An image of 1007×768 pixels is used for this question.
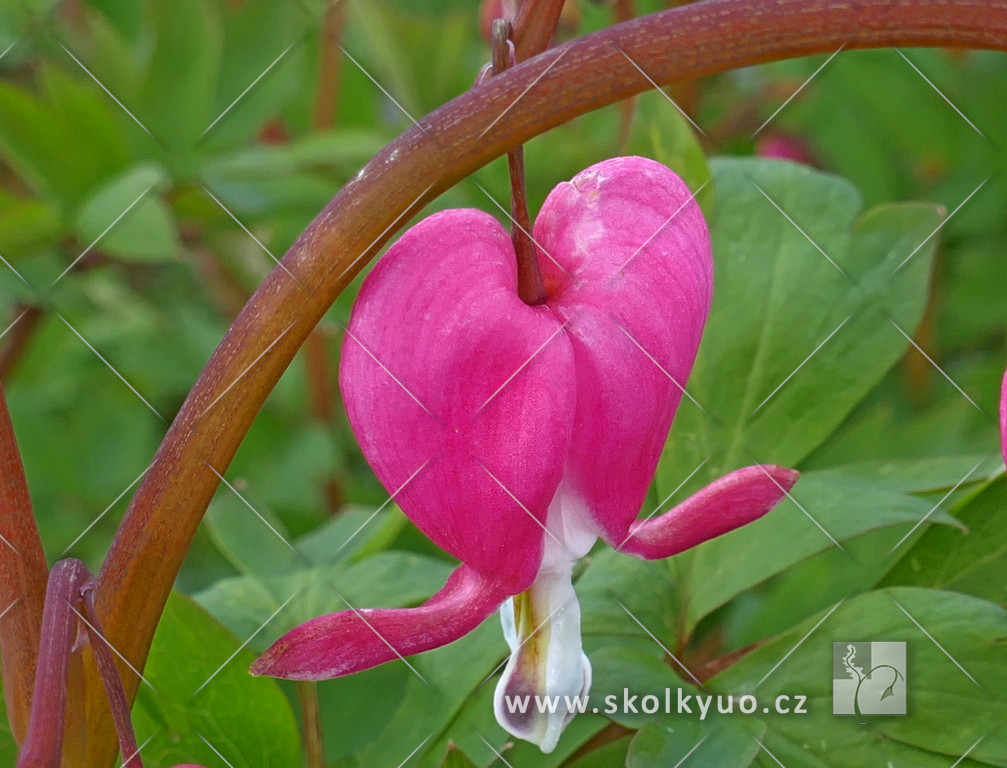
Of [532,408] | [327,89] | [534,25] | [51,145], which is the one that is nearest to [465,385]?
[532,408]

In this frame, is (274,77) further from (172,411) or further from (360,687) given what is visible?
(360,687)

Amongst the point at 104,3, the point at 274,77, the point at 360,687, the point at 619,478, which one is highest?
the point at 104,3

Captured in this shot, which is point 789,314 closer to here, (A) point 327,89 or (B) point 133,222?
(B) point 133,222

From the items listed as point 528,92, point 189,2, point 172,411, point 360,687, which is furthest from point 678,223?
point 172,411

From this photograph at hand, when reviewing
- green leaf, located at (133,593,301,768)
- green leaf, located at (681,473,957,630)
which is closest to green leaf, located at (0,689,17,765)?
green leaf, located at (133,593,301,768)

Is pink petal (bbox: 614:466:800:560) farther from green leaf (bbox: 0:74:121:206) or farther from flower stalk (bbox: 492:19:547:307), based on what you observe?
green leaf (bbox: 0:74:121:206)
